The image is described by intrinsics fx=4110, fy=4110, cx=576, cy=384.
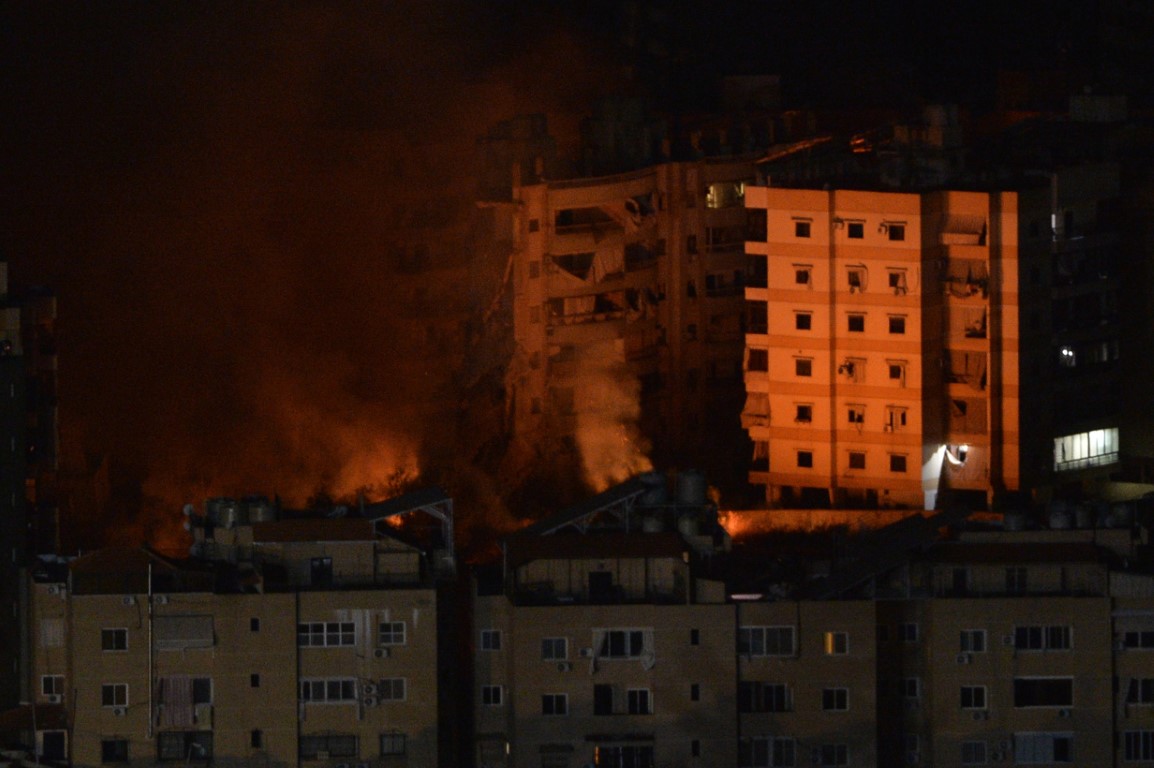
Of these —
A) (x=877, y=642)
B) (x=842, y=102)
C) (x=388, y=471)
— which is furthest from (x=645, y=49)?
(x=877, y=642)

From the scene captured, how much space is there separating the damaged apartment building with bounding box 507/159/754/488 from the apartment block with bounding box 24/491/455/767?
345 inches

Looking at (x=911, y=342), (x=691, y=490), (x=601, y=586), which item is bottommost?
(x=601, y=586)

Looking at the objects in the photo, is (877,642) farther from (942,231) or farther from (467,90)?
(467,90)

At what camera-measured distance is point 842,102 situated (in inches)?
1882

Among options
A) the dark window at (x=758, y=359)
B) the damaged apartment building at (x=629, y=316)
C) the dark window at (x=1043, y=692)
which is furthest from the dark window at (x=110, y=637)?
the dark window at (x=758, y=359)

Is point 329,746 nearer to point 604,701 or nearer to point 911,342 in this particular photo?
point 604,701

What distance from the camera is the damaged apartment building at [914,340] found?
3809 cm

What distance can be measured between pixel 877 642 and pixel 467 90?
15.7 m

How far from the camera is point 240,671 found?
30.8m

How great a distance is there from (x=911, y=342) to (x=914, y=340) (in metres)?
0.04

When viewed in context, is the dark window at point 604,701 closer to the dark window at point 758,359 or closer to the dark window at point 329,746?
the dark window at point 329,746

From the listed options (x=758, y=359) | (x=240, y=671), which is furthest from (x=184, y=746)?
(x=758, y=359)

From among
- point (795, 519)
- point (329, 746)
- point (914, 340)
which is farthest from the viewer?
point (914, 340)

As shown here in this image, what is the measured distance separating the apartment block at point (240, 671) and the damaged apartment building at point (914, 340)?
8.33m
